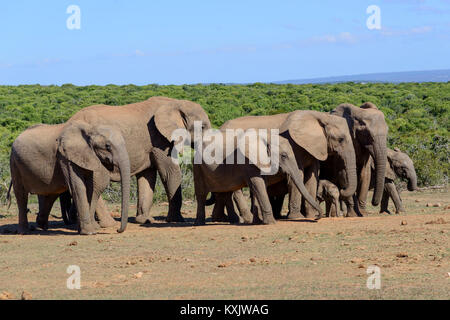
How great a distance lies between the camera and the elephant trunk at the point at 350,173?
581 inches

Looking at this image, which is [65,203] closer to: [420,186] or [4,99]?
[420,186]

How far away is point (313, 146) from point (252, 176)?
1.54 m

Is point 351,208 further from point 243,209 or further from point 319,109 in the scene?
point 319,109

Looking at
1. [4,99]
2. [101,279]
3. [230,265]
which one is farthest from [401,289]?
[4,99]

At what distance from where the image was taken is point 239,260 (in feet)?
35.3

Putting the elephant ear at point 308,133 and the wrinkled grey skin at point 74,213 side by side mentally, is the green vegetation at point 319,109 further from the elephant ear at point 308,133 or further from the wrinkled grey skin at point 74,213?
the elephant ear at point 308,133

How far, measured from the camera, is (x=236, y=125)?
50.6 ft

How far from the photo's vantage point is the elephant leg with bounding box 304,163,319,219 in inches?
579

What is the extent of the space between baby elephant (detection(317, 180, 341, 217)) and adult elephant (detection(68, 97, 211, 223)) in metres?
2.65

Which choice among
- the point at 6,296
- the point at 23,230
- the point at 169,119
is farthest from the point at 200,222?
the point at 6,296

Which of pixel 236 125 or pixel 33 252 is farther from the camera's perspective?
pixel 236 125

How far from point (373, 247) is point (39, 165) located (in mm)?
5972

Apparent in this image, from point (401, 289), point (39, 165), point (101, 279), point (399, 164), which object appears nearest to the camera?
point (401, 289)

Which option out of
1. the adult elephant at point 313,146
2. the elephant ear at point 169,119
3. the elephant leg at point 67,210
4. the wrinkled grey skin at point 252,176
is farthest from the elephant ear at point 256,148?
the elephant leg at point 67,210
